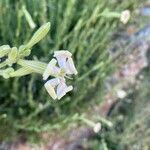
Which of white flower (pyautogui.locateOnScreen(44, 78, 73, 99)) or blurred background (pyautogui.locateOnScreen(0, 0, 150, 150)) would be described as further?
blurred background (pyautogui.locateOnScreen(0, 0, 150, 150))

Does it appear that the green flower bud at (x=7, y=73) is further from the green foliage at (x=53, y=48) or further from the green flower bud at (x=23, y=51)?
the green foliage at (x=53, y=48)

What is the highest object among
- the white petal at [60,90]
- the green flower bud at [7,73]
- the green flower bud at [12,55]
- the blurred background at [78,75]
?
the green flower bud at [12,55]

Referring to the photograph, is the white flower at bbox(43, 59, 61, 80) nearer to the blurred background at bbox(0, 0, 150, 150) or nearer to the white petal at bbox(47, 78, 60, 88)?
the white petal at bbox(47, 78, 60, 88)

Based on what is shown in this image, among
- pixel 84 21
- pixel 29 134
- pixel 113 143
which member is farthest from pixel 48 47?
pixel 113 143

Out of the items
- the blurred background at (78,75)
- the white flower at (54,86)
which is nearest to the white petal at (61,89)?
the white flower at (54,86)

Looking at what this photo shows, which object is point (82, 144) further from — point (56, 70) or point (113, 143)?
point (56, 70)

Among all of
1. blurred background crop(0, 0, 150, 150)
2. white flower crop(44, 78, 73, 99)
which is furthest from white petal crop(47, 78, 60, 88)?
blurred background crop(0, 0, 150, 150)

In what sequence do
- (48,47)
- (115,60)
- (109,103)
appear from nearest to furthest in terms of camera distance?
(48,47) < (115,60) < (109,103)
